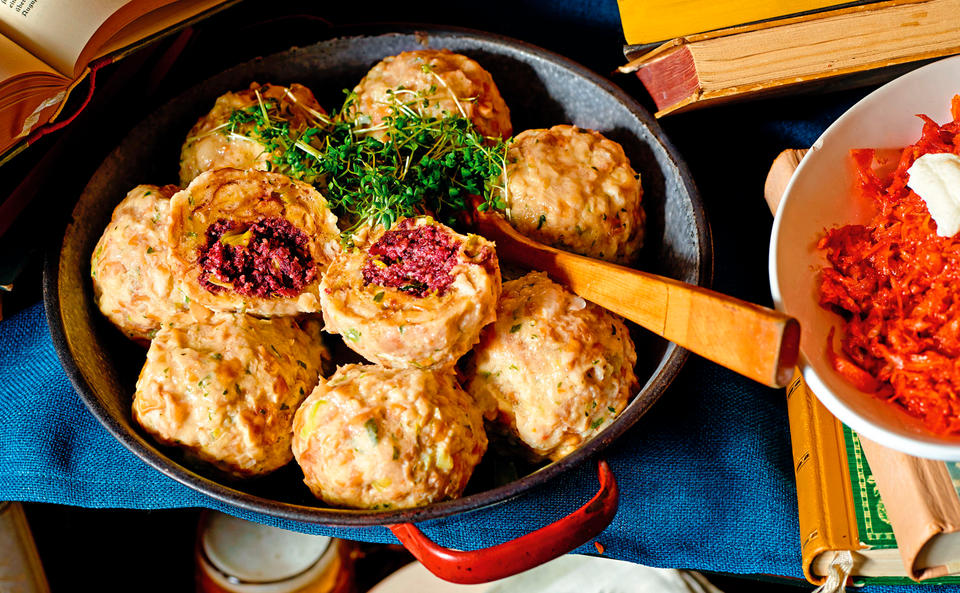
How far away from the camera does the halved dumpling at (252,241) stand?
1546 mm

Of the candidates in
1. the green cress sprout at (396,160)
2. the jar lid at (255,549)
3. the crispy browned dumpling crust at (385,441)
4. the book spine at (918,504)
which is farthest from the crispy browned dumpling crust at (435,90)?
the jar lid at (255,549)

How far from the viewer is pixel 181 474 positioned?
1.43 metres

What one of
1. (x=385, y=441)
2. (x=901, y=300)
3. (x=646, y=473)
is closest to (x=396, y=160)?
(x=385, y=441)

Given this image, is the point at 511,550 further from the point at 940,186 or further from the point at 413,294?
the point at 940,186

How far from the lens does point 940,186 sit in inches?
55.2

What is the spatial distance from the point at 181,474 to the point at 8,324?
3.22 ft

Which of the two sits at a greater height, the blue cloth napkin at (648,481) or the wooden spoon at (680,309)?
the wooden spoon at (680,309)

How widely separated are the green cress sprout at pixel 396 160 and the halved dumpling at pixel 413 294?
103mm

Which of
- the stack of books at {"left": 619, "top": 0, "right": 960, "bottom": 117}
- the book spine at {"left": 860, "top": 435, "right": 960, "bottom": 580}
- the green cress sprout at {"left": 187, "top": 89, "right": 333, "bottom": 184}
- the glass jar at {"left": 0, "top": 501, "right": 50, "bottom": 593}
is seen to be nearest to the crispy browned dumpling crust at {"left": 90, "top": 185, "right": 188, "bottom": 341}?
the green cress sprout at {"left": 187, "top": 89, "right": 333, "bottom": 184}

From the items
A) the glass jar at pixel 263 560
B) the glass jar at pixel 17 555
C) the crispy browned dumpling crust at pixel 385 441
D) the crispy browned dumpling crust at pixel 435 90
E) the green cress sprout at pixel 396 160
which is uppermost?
the crispy browned dumpling crust at pixel 435 90

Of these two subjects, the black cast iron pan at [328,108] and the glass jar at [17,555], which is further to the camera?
the glass jar at [17,555]

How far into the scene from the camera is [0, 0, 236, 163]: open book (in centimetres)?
163

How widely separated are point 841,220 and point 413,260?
0.88 metres

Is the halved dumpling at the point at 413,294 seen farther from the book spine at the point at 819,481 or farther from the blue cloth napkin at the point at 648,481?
the book spine at the point at 819,481
